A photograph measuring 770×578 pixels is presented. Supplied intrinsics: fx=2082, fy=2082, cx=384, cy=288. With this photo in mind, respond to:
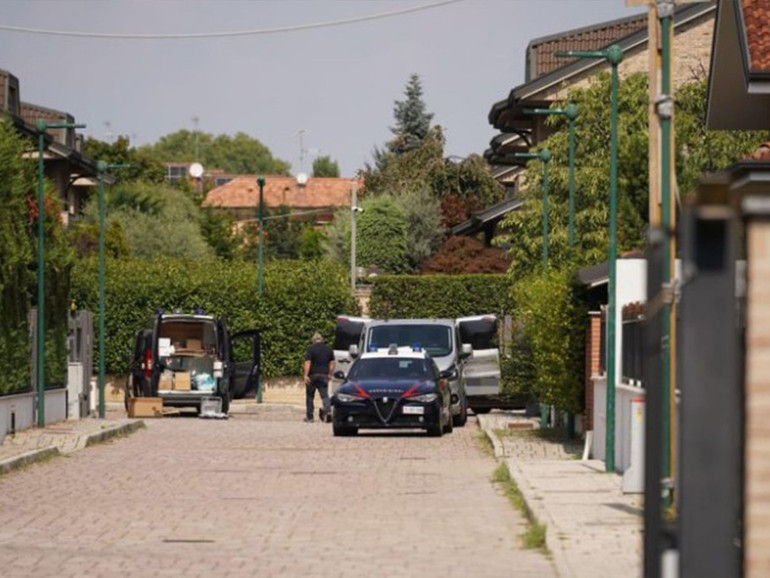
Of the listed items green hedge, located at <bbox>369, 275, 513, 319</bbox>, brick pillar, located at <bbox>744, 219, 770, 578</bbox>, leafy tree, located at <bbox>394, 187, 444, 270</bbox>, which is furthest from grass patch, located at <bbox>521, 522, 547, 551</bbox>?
leafy tree, located at <bbox>394, 187, 444, 270</bbox>

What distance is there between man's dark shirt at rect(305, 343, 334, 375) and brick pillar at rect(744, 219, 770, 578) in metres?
38.2

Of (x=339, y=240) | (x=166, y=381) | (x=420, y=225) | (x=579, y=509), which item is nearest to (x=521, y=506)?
(x=579, y=509)

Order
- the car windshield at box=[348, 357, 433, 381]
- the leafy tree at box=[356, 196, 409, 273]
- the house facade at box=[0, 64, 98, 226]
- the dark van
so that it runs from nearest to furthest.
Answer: the car windshield at box=[348, 357, 433, 381] → the dark van → the house facade at box=[0, 64, 98, 226] → the leafy tree at box=[356, 196, 409, 273]

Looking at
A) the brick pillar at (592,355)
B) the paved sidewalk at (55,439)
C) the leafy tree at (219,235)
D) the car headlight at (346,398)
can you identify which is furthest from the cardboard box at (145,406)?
the leafy tree at (219,235)

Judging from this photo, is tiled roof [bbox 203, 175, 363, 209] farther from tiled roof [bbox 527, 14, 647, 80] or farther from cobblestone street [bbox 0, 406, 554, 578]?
cobblestone street [bbox 0, 406, 554, 578]

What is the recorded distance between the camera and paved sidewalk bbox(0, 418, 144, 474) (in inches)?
1073

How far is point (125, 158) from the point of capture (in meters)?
110

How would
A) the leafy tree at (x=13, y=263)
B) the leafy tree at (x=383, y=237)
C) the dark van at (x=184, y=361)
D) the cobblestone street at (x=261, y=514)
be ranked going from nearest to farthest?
the cobblestone street at (x=261, y=514), the leafy tree at (x=13, y=263), the dark van at (x=184, y=361), the leafy tree at (x=383, y=237)

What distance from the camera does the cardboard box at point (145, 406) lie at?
46562 mm

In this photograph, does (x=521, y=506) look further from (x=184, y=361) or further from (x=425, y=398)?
(x=184, y=361)

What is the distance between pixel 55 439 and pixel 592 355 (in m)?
8.96

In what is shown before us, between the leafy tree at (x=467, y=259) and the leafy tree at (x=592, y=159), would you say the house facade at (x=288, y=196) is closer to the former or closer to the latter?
the leafy tree at (x=467, y=259)

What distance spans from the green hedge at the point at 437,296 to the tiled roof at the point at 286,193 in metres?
75.6

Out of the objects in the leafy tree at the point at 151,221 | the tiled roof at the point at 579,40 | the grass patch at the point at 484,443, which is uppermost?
the tiled roof at the point at 579,40
